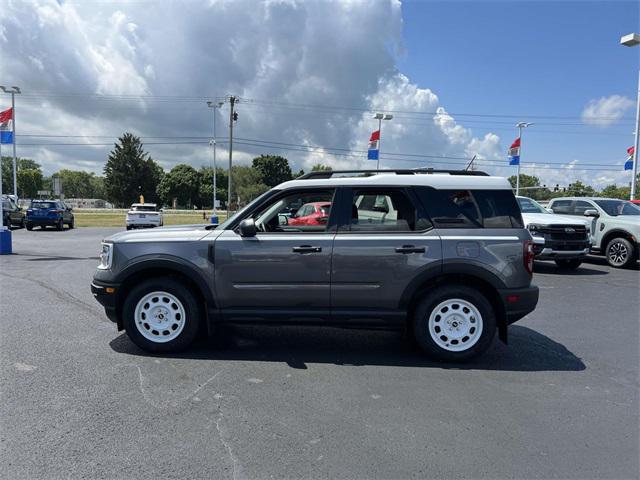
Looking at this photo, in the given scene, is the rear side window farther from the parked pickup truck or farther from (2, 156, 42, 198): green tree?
(2, 156, 42, 198): green tree

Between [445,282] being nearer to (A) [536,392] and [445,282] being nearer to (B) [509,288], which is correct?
(B) [509,288]

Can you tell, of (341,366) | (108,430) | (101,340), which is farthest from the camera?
(101,340)

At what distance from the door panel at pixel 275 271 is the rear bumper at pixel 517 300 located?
6.02 ft

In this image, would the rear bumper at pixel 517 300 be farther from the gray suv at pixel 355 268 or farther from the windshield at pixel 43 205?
the windshield at pixel 43 205

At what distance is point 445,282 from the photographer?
4.83 meters

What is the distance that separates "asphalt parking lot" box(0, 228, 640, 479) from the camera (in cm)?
291

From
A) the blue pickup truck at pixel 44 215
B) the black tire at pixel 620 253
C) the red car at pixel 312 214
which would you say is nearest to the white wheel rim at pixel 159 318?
the red car at pixel 312 214

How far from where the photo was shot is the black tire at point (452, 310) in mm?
4691

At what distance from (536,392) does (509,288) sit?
3.48 ft

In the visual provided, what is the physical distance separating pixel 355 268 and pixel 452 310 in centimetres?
112

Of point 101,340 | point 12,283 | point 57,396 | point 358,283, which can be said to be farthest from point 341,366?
point 12,283

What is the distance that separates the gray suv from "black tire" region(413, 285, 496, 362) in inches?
0.4

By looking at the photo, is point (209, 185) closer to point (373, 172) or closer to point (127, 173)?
point (127, 173)

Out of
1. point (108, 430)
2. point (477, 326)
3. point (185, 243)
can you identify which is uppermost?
point (185, 243)
